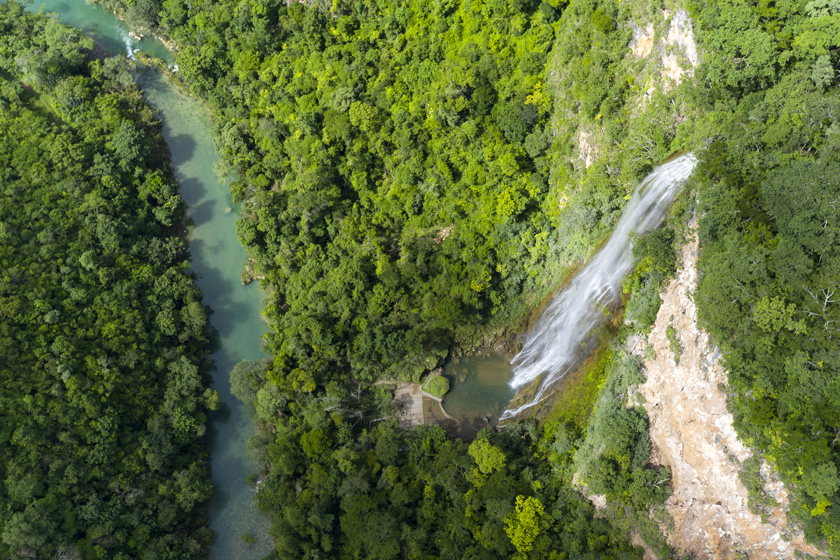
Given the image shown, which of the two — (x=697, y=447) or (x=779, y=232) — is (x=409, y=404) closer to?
(x=697, y=447)

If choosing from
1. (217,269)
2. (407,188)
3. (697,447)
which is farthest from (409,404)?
(697,447)

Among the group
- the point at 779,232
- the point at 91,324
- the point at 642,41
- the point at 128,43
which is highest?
the point at 642,41

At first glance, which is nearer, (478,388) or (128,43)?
(478,388)

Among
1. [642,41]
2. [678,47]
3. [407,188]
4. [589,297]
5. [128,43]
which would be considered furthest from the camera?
[128,43]

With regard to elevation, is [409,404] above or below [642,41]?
below

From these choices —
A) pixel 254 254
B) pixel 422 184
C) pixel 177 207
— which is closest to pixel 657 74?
pixel 422 184

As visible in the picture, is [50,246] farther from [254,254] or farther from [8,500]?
[8,500]

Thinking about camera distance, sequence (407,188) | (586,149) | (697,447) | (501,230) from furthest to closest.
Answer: (407,188), (501,230), (586,149), (697,447)
